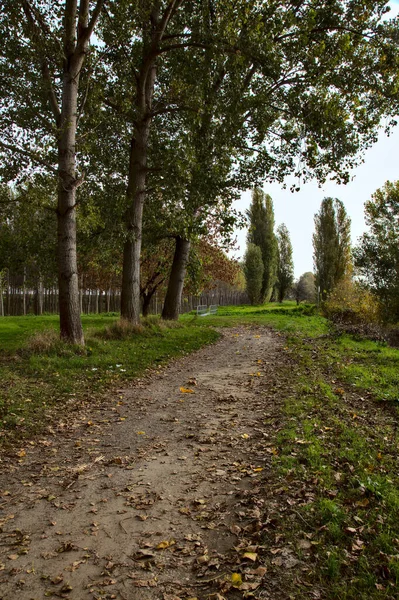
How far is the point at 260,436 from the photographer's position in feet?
18.7

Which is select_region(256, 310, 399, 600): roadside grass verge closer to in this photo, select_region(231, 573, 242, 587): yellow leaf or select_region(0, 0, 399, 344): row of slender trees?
select_region(231, 573, 242, 587): yellow leaf

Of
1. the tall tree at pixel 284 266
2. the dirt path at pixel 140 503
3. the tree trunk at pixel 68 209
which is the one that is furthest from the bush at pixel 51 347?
the tall tree at pixel 284 266

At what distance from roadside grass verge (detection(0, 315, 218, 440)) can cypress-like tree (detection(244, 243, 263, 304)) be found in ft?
114

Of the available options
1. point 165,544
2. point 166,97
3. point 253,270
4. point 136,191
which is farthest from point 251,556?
point 253,270

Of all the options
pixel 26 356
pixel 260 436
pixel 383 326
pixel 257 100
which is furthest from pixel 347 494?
pixel 383 326

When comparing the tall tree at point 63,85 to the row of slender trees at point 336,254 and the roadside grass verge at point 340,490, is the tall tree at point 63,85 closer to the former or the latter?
the roadside grass verge at point 340,490

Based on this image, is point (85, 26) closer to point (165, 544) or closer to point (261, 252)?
point (165, 544)

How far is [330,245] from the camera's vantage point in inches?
1700

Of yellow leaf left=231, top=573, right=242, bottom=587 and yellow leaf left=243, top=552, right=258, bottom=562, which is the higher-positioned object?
yellow leaf left=243, top=552, right=258, bottom=562

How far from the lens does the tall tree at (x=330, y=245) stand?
43.0 metres

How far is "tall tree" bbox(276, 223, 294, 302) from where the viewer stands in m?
55.8

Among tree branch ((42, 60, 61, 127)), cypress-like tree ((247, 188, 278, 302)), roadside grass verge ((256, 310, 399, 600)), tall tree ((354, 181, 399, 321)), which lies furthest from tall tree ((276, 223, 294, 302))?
roadside grass verge ((256, 310, 399, 600))

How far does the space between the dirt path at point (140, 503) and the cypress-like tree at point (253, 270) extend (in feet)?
135

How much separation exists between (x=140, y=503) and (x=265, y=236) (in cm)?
4800
